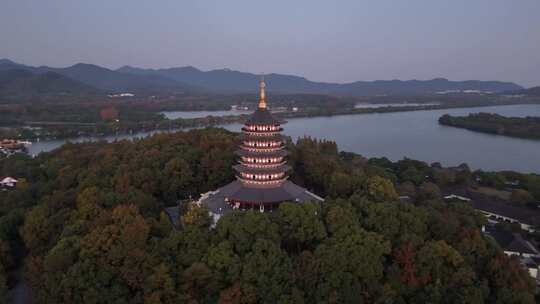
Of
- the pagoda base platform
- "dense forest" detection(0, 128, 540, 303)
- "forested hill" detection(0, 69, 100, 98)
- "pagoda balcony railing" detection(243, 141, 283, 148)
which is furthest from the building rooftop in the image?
"forested hill" detection(0, 69, 100, 98)

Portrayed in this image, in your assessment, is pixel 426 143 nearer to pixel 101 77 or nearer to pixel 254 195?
pixel 254 195

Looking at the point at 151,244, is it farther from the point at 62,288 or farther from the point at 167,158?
the point at 167,158

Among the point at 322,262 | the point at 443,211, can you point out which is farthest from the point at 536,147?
the point at 322,262

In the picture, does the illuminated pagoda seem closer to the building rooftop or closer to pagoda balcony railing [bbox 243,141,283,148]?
pagoda balcony railing [bbox 243,141,283,148]

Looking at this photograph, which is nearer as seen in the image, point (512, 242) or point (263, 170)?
point (263, 170)

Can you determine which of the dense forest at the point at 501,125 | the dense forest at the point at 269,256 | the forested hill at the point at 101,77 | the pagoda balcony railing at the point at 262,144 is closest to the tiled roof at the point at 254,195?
the dense forest at the point at 269,256

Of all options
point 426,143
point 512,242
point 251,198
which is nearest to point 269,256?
point 251,198
